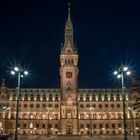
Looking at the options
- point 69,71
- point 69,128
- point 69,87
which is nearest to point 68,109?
point 69,128

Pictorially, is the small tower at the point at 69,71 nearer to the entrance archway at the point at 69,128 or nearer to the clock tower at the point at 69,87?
the clock tower at the point at 69,87

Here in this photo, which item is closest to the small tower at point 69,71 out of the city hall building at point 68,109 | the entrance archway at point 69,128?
the city hall building at point 68,109

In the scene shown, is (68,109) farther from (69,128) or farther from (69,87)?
(69,87)

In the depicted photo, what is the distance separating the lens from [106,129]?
16512cm

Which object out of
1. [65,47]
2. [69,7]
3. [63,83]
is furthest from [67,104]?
[69,7]

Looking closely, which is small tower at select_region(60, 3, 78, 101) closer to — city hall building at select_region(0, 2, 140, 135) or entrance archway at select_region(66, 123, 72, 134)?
city hall building at select_region(0, 2, 140, 135)

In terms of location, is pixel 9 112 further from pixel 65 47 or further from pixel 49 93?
pixel 65 47

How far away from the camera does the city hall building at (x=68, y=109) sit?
520 ft

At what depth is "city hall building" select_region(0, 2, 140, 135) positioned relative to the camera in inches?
6240

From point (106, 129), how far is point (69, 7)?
78556 mm

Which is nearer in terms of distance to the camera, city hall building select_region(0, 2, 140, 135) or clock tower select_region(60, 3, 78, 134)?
clock tower select_region(60, 3, 78, 134)

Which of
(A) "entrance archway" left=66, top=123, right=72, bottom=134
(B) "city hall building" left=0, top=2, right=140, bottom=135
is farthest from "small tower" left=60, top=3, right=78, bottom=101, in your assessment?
(A) "entrance archway" left=66, top=123, right=72, bottom=134

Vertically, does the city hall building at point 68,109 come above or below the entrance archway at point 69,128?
above

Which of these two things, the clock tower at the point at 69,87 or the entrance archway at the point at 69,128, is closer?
the entrance archway at the point at 69,128
